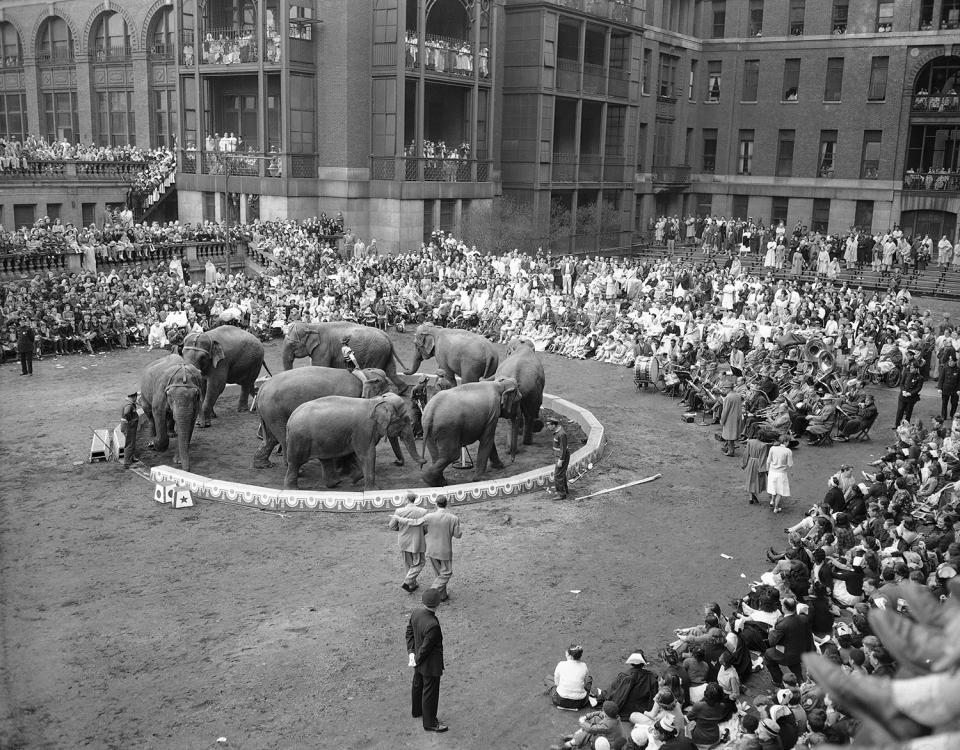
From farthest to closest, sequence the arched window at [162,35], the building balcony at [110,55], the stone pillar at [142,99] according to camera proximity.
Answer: the building balcony at [110,55]
the stone pillar at [142,99]
the arched window at [162,35]

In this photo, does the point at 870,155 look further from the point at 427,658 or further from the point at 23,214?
the point at 427,658

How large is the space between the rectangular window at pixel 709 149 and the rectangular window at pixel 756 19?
640 centimetres

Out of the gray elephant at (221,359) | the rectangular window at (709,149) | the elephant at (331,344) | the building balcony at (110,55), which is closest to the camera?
the gray elephant at (221,359)

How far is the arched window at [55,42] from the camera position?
195 feet

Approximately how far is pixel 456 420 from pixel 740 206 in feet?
170

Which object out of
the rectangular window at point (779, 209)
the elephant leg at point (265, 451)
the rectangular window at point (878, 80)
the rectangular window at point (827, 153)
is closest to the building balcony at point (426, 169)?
the rectangular window at point (779, 209)

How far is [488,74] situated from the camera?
163 feet

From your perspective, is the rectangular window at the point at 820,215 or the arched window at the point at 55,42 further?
the rectangular window at the point at 820,215

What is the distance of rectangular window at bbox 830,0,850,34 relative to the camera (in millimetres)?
57375

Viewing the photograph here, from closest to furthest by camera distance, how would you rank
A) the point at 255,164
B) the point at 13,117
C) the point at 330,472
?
the point at 330,472, the point at 255,164, the point at 13,117

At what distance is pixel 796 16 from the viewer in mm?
59688

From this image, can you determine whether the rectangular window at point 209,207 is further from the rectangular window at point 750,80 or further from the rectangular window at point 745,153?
the rectangular window at point 750,80

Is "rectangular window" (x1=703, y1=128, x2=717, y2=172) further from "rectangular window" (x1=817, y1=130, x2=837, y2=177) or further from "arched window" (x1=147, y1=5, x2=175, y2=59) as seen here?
"arched window" (x1=147, y1=5, x2=175, y2=59)

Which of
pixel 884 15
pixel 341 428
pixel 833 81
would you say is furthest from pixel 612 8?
pixel 341 428
